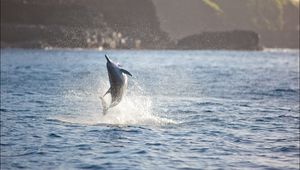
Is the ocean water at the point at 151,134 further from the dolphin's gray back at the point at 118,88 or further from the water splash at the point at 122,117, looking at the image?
the dolphin's gray back at the point at 118,88

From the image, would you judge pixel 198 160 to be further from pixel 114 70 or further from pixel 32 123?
pixel 32 123

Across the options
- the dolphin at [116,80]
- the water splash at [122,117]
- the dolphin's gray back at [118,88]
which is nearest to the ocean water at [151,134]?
the water splash at [122,117]

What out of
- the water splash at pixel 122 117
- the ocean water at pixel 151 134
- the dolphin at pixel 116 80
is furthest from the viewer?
the water splash at pixel 122 117

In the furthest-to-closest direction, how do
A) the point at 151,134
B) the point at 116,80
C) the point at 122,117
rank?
1. the point at 122,117
2. the point at 116,80
3. the point at 151,134

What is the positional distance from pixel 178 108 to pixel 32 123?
918cm

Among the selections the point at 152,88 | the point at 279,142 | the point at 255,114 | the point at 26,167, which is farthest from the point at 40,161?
the point at 152,88

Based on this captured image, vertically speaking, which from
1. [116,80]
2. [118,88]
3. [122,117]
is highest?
[116,80]

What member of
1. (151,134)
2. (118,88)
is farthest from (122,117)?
(151,134)

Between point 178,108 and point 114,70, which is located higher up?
point 114,70

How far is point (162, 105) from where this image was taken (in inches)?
1243

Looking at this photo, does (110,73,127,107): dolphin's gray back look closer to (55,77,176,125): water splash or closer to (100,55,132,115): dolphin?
(100,55,132,115): dolphin

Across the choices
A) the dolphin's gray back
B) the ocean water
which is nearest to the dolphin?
the dolphin's gray back

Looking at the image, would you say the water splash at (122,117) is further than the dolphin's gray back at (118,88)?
Yes

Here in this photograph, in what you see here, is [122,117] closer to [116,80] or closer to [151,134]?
[116,80]
